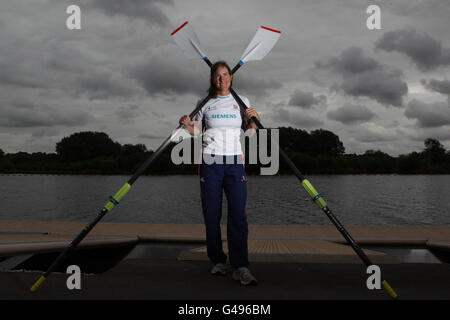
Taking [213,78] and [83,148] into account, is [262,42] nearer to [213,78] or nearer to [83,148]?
[213,78]

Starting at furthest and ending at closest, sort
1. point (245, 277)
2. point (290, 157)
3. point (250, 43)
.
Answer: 1. point (290, 157)
2. point (250, 43)
3. point (245, 277)

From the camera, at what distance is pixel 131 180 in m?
3.61

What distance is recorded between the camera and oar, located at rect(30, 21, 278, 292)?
3506mm

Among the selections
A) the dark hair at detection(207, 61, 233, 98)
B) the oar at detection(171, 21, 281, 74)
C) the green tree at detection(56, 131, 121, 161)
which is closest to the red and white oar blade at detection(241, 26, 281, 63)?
the oar at detection(171, 21, 281, 74)

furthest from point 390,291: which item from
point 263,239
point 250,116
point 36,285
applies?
point 36,285

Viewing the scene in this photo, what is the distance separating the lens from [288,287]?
341cm

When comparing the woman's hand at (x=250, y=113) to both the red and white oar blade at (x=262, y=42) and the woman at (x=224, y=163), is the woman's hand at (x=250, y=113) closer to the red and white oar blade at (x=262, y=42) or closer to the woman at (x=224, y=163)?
the woman at (x=224, y=163)

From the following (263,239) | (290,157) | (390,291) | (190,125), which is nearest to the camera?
(390,291)

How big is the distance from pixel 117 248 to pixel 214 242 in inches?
109

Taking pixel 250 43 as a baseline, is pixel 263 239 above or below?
below

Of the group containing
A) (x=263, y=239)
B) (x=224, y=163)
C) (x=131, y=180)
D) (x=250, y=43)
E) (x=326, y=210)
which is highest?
(x=250, y=43)

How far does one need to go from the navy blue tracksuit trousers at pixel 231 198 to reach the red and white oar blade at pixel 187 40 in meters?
1.38

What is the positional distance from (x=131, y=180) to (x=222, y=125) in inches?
42.4

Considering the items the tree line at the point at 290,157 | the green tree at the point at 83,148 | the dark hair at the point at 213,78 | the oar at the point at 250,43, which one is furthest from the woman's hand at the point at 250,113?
the green tree at the point at 83,148
